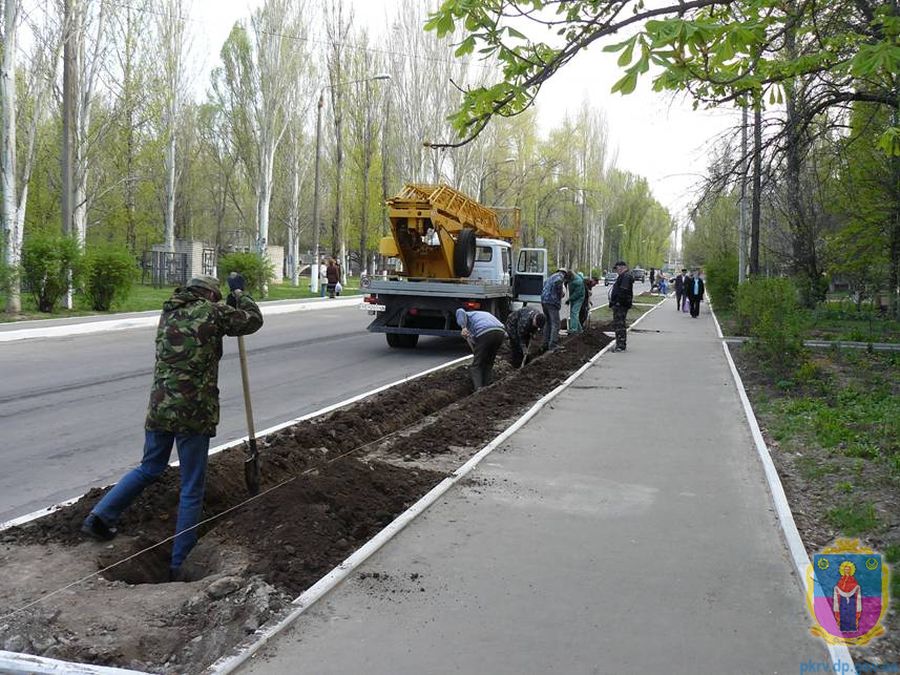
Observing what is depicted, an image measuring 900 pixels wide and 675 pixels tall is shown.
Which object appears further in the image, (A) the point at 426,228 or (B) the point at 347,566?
(A) the point at 426,228

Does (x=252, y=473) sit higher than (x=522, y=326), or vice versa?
(x=522, y=326)

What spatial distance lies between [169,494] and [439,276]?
11.1 m

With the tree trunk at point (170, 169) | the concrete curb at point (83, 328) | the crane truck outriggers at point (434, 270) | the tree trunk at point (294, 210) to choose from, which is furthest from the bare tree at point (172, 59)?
the crane truck outriggers at point (434, 270)

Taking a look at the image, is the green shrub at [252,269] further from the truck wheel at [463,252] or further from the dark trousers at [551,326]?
the dark trousers at [551,326]

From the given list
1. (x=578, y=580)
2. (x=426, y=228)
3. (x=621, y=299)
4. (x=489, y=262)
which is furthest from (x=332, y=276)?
(x=578, y=580)

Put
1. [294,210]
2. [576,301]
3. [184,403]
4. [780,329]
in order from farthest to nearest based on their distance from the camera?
[294,210] < [576,301] < [780,329] < [184,403]

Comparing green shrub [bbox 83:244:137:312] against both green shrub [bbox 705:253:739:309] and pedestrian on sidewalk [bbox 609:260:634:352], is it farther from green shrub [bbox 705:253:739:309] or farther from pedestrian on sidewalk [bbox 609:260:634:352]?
green shrub [bbox 705:253:739:309]

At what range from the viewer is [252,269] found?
28.8 m

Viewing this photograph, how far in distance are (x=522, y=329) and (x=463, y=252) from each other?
3471mm

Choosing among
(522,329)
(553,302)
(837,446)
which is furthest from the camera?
(553,302)

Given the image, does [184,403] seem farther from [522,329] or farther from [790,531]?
[522,329]

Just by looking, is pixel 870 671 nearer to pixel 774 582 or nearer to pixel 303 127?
pixel 774 582

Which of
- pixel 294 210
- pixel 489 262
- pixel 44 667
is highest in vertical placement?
pixel 294 210

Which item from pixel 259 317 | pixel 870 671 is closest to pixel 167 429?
pixel 259 317
